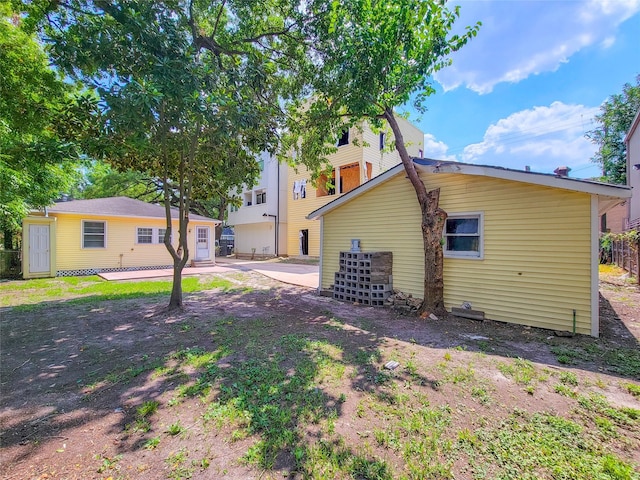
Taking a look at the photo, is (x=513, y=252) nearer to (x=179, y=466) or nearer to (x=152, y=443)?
(x=179, y=466)

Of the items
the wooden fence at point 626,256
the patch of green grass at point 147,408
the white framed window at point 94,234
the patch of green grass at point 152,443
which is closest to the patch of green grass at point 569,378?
the patch of green grass at point 152,443

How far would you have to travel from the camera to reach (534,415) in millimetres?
2605

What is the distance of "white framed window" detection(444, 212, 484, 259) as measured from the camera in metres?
5.91

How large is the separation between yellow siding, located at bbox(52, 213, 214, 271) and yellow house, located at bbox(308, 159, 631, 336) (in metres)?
12.4

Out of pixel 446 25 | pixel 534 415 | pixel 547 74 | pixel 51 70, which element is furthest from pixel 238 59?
pixel 547 74

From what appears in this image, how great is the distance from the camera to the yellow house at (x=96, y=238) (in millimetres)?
11227

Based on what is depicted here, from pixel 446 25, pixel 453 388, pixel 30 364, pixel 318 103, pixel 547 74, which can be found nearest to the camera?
pixel 453 388

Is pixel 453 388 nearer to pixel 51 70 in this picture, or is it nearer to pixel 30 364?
pixel 30 364

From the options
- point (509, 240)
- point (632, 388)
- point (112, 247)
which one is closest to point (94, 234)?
point (112, 247)

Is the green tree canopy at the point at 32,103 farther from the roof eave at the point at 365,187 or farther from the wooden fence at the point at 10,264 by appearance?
the wooden fence at the point at 10,264

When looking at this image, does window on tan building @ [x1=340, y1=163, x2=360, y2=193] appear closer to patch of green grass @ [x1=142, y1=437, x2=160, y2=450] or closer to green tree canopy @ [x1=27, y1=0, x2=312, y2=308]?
green tree canopy @ [x1=27, y1=0, x2=312, y2=308]

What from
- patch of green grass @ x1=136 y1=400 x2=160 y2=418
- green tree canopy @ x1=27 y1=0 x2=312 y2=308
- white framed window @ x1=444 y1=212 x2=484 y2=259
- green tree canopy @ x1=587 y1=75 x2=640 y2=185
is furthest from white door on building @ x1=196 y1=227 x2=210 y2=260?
green tree canopy @ x1=587 y1=75 x2=640 y2=185

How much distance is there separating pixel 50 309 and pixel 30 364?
150 inches

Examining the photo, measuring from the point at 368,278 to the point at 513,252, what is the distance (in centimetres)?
320
